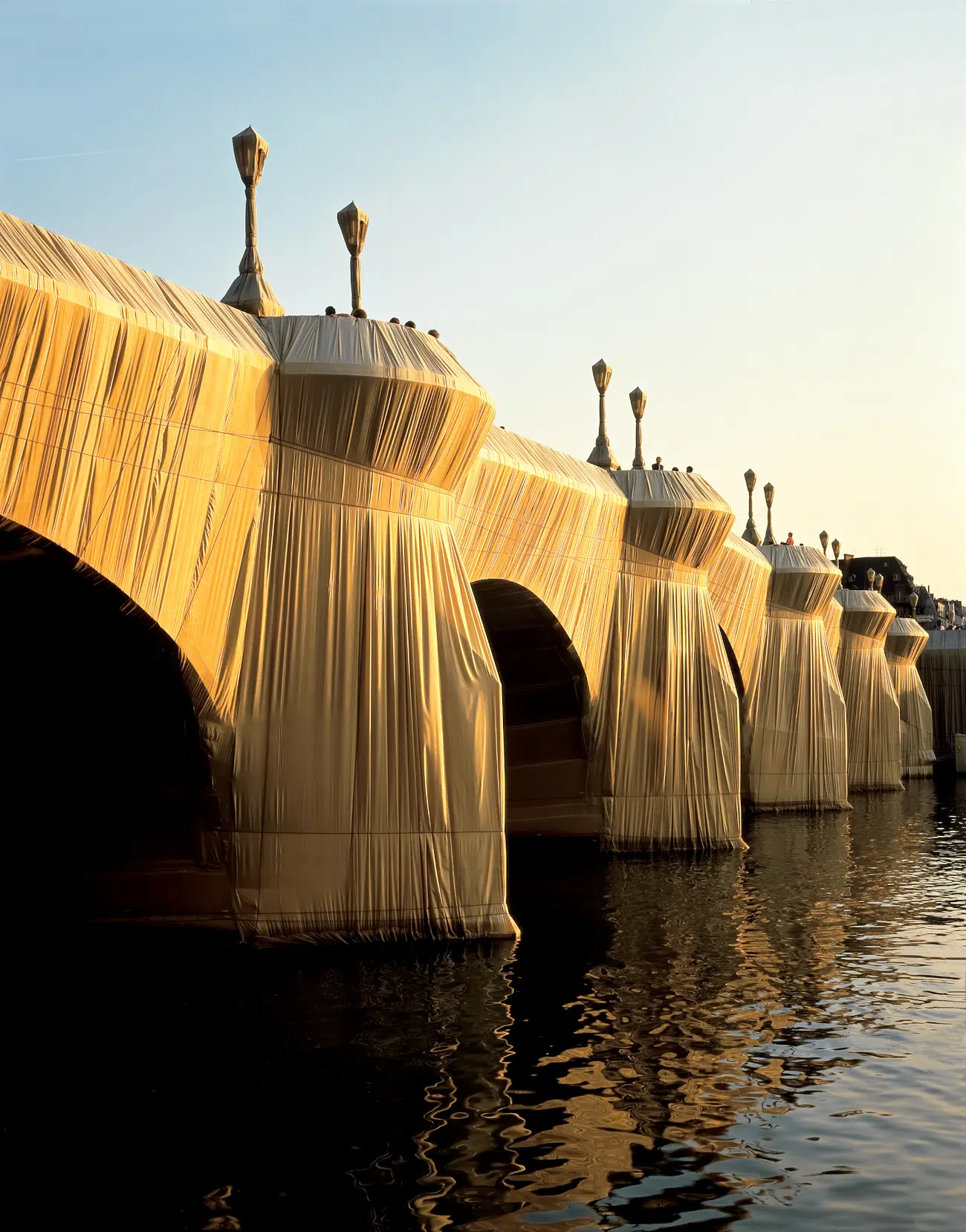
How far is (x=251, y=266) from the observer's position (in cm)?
1722

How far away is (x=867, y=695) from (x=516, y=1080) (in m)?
40.7

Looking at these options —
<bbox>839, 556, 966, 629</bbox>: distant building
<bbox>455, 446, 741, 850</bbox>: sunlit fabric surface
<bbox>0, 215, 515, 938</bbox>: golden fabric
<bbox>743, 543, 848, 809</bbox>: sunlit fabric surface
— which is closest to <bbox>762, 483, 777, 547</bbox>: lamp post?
<bbox>743, 543, 848, 809</bbox>: sunlit fabric surface

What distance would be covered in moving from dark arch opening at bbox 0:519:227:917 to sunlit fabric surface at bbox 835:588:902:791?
119 feet

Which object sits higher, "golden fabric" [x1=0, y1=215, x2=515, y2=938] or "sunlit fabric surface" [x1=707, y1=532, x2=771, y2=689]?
"sunlit fabric surface" [x1=707, y1=532, x2=771, y2=689]

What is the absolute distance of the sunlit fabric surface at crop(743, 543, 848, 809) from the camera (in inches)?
1527

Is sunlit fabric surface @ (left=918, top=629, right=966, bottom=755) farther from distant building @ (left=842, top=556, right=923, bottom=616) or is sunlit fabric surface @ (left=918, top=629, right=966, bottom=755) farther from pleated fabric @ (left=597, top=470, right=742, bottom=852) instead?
pleated fabric @ (left=597, top=470, right=742, bottom=852)

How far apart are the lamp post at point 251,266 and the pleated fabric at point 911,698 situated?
46484 millimetres

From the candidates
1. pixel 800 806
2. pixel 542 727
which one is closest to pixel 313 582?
pixel 542 727

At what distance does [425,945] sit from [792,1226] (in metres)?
7.92

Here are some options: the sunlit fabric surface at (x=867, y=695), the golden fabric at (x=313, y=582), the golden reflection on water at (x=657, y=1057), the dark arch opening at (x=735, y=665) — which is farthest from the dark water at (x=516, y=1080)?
the sunlit fabric surface at (x=867, y=695)

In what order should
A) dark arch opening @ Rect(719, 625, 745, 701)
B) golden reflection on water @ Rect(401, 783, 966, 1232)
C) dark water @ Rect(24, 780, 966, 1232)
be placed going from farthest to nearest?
dark arch opening @ Rect(719, 625, 745, 701)
golden reflection on water @ Rect(401, 783, 966, 1232)
dark water @ Rect(24, 780, 966, 1232)

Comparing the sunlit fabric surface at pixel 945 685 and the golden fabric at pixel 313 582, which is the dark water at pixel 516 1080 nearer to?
the golden fabric at pixel 313 582

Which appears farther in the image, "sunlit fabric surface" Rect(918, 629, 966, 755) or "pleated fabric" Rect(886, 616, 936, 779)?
"sunlit fabric surface" Rect(918, 629, 966, 755)

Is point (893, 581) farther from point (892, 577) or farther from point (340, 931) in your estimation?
point (340, 931)
